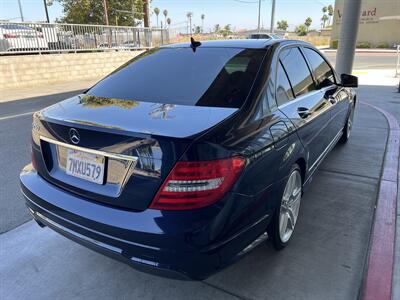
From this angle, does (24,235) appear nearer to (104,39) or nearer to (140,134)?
(140,134)

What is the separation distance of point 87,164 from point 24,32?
13.3 meters

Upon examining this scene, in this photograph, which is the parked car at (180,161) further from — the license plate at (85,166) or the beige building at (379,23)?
the beige building at (379,23)

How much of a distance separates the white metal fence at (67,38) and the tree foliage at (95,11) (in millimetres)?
8657

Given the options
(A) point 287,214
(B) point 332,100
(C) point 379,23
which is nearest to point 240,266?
(A) point 287,214

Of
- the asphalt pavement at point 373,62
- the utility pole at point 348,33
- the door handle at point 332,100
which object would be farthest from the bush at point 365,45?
the door handle at point 332,100

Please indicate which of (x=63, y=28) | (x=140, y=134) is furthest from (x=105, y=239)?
(x=63, y=28)

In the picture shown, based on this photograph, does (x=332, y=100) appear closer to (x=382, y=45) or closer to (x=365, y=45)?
(x=365, y=45)

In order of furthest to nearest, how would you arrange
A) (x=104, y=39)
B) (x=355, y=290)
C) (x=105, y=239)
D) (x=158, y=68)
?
1. (x=104, y=39)
2. (x=158, y=68)
3. (x=355, y=290)
4. (x=105, y=239)

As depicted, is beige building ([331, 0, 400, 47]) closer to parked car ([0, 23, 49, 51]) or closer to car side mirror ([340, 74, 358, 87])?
parked car ([0, 23, 49, 51])

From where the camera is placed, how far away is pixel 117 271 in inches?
103

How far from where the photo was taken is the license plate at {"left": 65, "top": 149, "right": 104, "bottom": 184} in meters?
2.00

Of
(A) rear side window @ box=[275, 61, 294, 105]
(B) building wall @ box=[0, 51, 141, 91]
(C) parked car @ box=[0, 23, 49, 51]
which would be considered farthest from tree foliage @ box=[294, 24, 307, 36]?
(A) rear side window @ box=[275, 61, 294, 105]

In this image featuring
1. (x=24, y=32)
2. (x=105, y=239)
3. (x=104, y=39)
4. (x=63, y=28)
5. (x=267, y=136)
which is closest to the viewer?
(x=105, y=239)

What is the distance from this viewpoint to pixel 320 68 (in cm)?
390
